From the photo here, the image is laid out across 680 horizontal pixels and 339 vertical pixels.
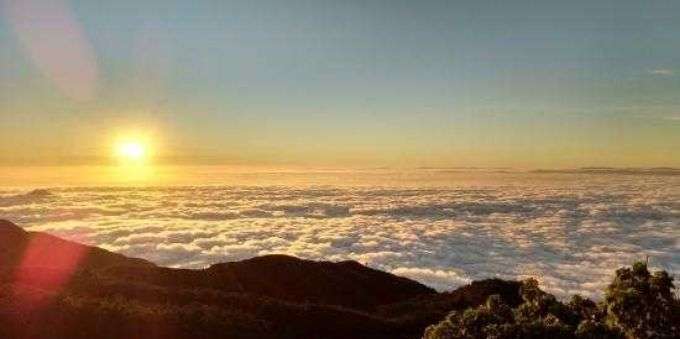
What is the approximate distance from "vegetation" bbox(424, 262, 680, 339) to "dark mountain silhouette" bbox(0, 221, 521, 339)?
61.9 ft

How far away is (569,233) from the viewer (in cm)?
14675

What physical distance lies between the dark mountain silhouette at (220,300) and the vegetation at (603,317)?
18.9 meters

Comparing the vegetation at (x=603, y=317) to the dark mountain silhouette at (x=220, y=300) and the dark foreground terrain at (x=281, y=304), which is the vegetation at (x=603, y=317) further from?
the dark mountain silhouette at (x=220, y=300)

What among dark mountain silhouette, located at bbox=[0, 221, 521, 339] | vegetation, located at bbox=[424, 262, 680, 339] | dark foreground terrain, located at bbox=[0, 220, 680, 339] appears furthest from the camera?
dark mountain silhouette, located at bbox=[0, 221, 521, 339]

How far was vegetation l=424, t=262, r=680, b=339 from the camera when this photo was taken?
1812cm

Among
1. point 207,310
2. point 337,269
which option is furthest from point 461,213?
point 207,310

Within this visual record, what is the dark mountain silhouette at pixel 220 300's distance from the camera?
34406 mm

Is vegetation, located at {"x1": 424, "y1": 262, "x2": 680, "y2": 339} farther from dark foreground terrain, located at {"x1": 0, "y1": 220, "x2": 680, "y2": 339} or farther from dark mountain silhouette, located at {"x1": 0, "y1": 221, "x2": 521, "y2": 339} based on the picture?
dark mountain silhouette, located at {"x1": 0, "y1": 221, "x2": 521, "y2": 339}

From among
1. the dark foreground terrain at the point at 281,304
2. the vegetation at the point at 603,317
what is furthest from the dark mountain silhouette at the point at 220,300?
the vegetation at the point at 603,317

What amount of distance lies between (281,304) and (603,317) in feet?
82.2

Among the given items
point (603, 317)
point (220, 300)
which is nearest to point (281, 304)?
point (220, 300)

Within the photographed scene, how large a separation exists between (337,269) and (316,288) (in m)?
5.54

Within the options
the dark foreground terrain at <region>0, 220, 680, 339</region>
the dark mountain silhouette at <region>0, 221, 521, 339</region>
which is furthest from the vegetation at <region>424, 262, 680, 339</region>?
the dark mountain silhouette at <region>0, 221, 521, 339</region>

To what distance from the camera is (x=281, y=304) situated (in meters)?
42.8
